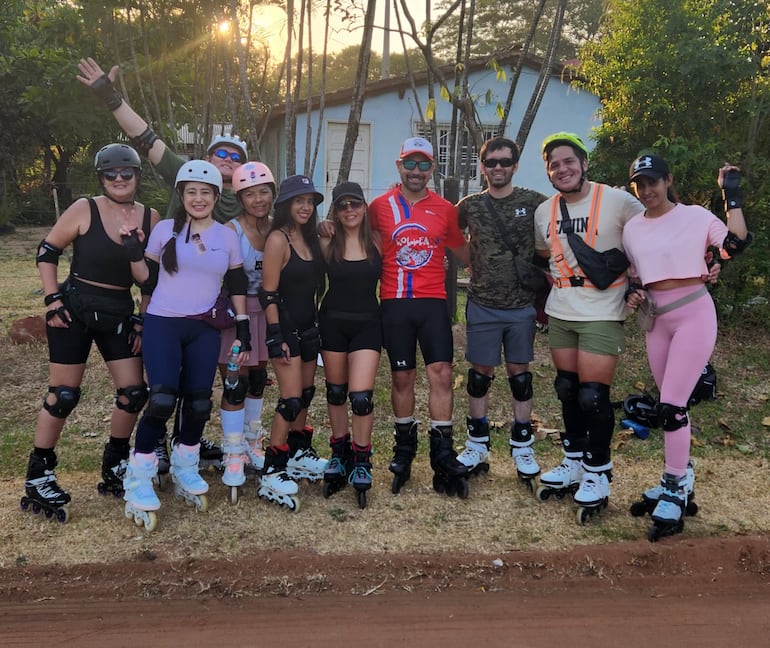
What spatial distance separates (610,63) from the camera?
8.56m

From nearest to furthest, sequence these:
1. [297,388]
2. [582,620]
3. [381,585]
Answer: [582,620]
[381,585]
[297,388]

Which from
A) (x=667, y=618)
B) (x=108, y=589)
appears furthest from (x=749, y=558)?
(x=108, y=589)

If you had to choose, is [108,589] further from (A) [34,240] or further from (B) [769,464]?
(A) [34,240]

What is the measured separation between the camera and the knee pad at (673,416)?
3930 mm

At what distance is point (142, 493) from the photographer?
4047mm

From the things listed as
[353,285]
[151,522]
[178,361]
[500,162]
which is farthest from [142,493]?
[500,162]

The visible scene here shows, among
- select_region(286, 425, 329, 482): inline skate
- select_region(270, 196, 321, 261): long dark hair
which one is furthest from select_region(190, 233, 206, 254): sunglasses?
select_region(286, 425, 329, 482): inline skate

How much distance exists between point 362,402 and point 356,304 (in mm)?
627

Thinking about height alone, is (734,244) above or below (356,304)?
above

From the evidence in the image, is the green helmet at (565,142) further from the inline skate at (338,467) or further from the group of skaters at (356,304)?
the inline skate at (338,467)

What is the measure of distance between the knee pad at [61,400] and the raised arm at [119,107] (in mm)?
1616

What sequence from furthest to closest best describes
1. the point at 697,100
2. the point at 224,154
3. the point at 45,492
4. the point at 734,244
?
1. the point at 697,100
2. the point at 224,154
3. the point at 45,492
4. the point at 734,244

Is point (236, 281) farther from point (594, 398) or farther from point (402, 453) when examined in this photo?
point (594, 398)

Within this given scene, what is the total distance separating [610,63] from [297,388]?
6.70 metres
